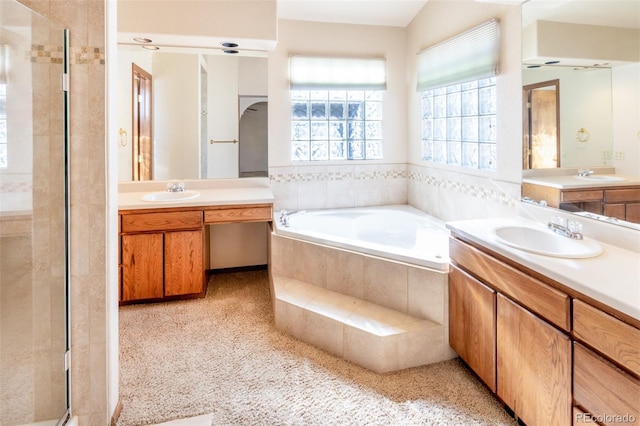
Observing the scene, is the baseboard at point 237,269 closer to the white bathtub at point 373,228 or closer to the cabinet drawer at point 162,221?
the white bathtub at point 373,228

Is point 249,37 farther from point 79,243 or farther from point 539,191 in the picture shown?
point 539,191

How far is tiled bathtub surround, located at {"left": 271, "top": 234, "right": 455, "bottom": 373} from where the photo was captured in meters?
2.14

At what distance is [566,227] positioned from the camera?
1.93 m

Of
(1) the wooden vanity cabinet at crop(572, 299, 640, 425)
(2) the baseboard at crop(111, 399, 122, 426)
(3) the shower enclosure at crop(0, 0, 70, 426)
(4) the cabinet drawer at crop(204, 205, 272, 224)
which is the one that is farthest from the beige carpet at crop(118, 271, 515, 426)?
(4) the cabinet drawer at crop(204, 205, 272, 224)

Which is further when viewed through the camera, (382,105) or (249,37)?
(382,105)

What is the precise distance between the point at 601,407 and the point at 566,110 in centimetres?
155

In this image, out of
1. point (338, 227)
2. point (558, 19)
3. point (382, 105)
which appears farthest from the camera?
point (382, 105)

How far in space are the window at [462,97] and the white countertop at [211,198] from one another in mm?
1661

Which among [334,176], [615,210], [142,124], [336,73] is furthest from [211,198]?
[615,210]

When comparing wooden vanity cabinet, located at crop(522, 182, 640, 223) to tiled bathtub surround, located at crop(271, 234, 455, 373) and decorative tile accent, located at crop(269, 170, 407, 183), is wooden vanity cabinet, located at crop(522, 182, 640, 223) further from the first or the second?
decorative tile accent, located at crop(269, 170, 407, 183)

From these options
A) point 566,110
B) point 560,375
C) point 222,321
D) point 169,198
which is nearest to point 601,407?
point 560,375

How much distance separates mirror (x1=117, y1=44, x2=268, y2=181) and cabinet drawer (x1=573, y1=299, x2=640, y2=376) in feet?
9.55

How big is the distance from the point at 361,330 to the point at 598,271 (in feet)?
3.91

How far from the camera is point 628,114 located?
5.68 feet
